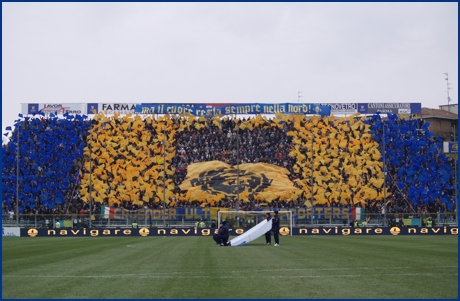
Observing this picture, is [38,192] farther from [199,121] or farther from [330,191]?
[330,191]

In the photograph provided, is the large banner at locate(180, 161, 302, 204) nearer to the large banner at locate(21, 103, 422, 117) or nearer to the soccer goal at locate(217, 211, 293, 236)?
the large banner at locate(21, 103, 422, 117)

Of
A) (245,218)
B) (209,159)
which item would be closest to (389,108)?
(209,159)

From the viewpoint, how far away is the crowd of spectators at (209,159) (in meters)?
79.4

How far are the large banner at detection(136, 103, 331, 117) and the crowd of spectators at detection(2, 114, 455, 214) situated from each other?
98cm

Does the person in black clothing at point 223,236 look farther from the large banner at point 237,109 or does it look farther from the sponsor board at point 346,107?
the sponsor board at point 346,107

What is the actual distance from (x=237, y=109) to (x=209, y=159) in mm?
7574

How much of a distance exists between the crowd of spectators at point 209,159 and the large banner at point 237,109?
0.98 metres

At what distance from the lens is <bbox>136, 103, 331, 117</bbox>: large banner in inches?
3305

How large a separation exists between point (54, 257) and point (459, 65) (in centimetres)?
1675

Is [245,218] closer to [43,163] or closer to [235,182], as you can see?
[235,182]

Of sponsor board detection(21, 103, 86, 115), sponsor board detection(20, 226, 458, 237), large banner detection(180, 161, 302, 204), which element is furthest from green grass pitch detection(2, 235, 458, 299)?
sponsor board detection(21, 103, 86, 115)

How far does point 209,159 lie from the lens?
80688mm

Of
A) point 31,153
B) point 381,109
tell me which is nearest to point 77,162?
point 31,153

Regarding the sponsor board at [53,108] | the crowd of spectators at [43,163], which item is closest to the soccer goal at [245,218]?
the crowd of spectators at [43,163]
